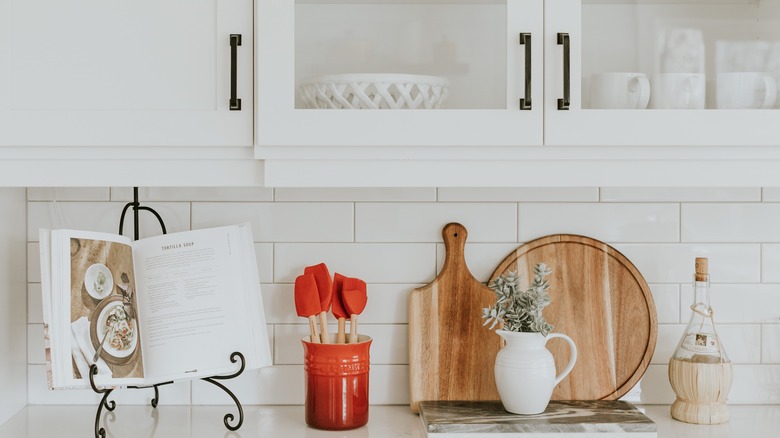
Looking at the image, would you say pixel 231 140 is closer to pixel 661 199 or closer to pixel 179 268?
pixel 179 268

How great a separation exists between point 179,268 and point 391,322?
45 cm

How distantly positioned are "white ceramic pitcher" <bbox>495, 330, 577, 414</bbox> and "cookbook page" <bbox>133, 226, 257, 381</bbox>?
49 centimetres

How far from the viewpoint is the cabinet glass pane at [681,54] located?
4.12 feet

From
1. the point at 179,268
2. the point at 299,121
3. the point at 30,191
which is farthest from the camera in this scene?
the point at 30,191

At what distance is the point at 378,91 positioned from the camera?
49.5 inches

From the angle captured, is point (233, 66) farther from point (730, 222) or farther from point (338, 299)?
point (730, 222)

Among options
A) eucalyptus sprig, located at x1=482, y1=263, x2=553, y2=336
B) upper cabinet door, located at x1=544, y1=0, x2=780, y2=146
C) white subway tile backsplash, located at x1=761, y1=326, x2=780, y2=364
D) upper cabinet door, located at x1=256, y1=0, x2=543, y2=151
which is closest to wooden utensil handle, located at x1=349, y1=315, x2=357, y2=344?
eucalyptus sprig, located at x1=482, y1=263, x2=553, y2=336

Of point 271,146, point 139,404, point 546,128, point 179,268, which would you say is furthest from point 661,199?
point 139,404

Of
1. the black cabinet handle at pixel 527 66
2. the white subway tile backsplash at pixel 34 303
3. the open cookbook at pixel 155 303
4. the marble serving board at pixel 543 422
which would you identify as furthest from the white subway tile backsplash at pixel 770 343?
the white subway tile backsplash at pixel 34 303

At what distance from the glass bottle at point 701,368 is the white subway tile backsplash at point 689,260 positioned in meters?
0.11

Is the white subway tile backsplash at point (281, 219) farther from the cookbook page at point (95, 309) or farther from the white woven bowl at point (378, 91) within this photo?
the white woven bowl at point (378, 91)

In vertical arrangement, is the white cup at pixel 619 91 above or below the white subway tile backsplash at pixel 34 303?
above

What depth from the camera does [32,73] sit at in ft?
4.07

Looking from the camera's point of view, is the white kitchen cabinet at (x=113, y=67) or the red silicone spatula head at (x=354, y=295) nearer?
the white kitchen cabinet at (x=113, y=67)
